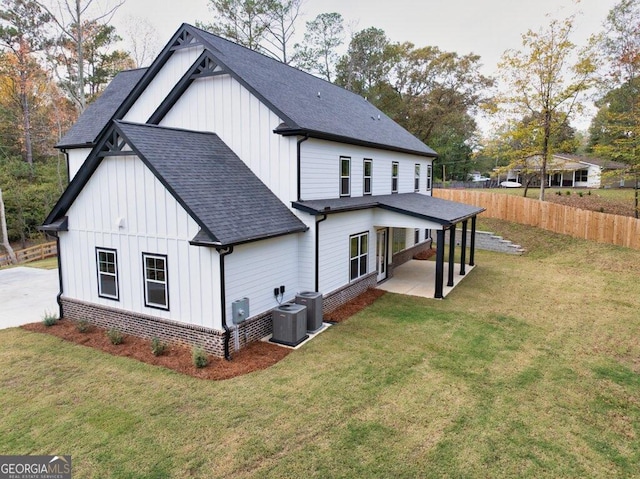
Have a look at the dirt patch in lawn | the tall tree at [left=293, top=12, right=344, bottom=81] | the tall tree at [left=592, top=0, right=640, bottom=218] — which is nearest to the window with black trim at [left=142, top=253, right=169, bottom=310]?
the dirt patch in lawn

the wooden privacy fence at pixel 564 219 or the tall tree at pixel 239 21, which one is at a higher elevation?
the tall tree at pixel 239 21

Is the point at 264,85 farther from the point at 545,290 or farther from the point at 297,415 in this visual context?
the point at 545,290

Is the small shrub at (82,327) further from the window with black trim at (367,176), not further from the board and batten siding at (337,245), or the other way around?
the window with black trim at (367,176)

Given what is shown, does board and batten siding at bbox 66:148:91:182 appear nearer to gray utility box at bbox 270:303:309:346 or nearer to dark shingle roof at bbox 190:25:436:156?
dark shingle roof at bbox 190:25:436:156

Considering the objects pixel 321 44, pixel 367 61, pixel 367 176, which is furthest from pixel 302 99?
pixel 367 61

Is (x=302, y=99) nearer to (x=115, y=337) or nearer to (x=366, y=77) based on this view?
(x=115, y=337)

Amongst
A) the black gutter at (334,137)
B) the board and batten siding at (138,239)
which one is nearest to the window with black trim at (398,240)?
the black gutter at (334,137)

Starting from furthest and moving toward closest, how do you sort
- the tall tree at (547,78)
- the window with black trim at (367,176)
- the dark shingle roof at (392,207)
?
the tall tree at (547,78) → the window with black trim at (367,176) → the dark shingle roof at (392,207)
